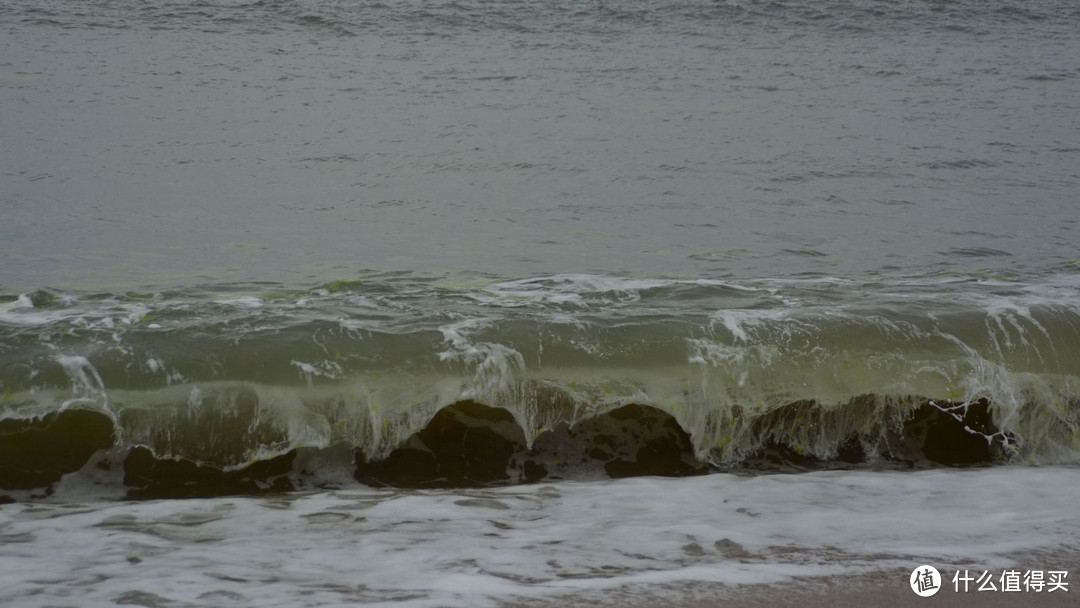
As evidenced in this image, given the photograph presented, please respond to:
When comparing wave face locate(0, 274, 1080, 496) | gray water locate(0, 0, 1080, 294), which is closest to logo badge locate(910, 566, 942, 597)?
wave face locate(0, 274, 1080, 496)

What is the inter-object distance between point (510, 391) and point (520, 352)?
0.19 meters

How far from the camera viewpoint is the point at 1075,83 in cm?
1125

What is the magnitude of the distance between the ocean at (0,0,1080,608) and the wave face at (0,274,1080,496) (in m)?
0.01

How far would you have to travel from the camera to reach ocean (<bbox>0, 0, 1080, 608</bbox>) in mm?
2217

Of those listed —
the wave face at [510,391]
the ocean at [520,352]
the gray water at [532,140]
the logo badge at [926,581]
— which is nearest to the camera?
the logo badge at [926,581]

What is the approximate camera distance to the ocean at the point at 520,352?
87.3 inches

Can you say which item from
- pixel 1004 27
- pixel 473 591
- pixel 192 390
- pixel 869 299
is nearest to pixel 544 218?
pixel 869 299

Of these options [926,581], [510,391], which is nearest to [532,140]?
[510,391]

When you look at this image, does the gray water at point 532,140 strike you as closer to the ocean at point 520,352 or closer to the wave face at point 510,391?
the ocean at point 520,352

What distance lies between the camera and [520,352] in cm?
335

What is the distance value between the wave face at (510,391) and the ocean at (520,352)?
0.01 meters

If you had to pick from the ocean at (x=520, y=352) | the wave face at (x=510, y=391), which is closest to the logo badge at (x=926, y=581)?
the ocean at (x=520, y=352)

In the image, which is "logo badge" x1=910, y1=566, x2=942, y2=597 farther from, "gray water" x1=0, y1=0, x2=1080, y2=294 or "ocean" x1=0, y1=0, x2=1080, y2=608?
"gray water" x1=0, y1=0, x2=1080, y2=294

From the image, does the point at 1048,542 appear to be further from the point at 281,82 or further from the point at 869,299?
the point at 281,82
